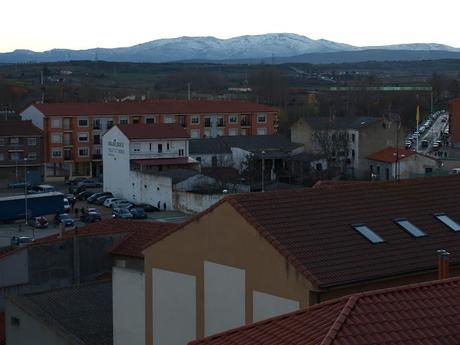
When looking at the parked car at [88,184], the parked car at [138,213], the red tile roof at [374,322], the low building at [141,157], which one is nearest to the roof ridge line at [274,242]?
the red tile roof at [374,322]

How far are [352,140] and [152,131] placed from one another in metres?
7.33

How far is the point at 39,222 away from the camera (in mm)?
25094

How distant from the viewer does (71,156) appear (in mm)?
36375

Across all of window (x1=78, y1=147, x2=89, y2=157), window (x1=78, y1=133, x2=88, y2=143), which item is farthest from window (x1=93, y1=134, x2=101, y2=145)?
window (x1=78, y1=147, x2=89, y2=157)

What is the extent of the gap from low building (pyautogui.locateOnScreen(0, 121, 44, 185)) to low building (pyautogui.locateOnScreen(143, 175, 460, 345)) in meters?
26.6

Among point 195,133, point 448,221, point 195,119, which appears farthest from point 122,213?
point 448,221

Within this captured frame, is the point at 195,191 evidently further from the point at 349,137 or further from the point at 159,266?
the point at 159,266

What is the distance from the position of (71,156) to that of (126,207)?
967 centimetres

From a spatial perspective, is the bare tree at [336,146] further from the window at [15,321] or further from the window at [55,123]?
the window at [15,321]

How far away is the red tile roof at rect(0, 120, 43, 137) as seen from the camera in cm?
3516

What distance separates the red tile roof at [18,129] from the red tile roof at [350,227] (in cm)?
2731

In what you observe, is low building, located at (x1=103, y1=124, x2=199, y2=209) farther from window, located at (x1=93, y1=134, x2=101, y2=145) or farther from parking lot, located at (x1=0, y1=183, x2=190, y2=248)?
window, located at (x1=93, y1=134, x2=101, y2=145)

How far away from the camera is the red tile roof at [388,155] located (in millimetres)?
29172

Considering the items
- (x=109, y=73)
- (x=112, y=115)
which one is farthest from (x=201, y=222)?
(x=109, y=73)
